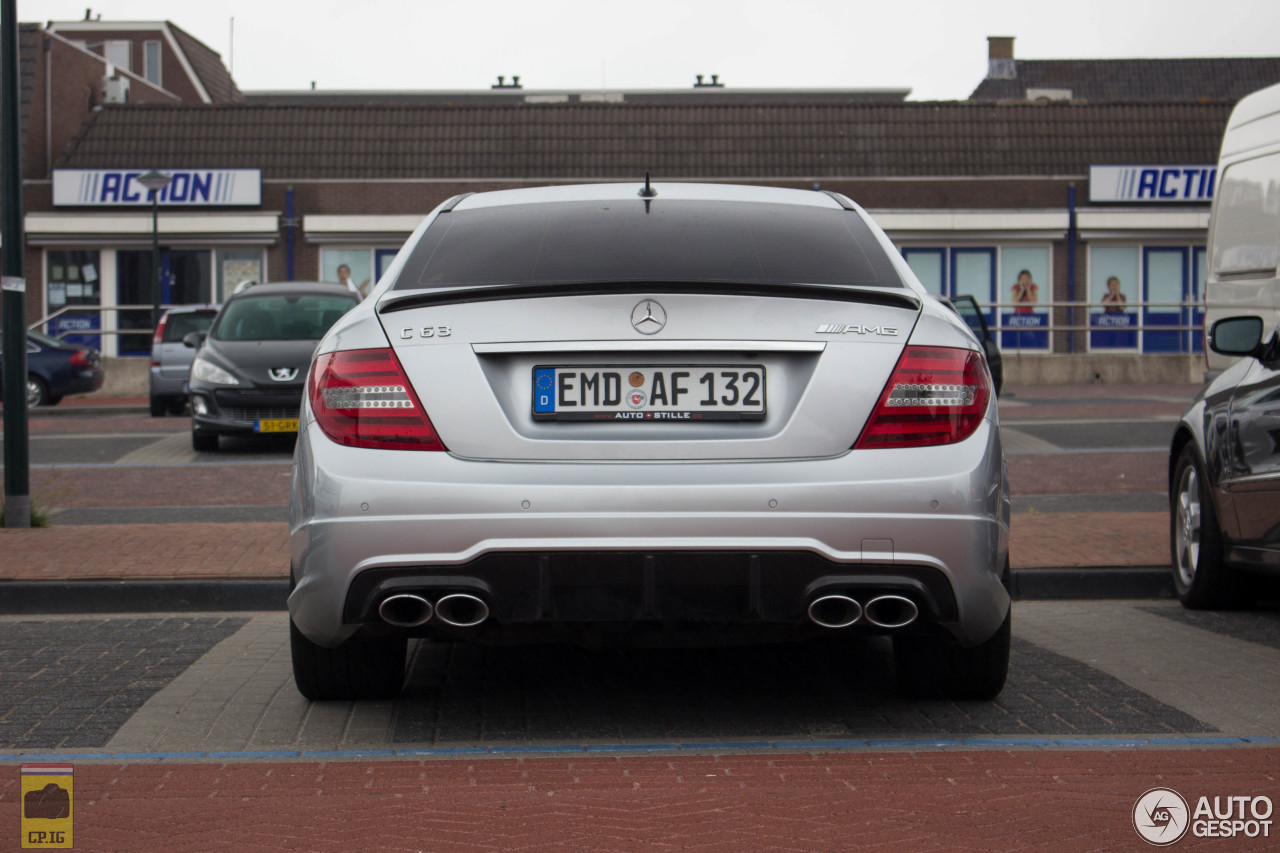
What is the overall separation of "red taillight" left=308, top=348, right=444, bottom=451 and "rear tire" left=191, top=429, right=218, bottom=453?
36.2 ft

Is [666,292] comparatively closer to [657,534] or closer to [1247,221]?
[657,534]

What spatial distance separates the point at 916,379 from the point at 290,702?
2.26m

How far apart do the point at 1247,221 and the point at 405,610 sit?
6710 mm

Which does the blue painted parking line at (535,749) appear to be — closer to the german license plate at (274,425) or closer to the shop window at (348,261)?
the german license plate at (274,425)

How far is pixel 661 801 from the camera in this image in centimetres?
359

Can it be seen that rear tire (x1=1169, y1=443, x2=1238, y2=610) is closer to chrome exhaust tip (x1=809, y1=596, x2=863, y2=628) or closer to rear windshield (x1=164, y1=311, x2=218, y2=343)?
chrome exhaust tip (x1=809, y1=596, x2=863, y2=628)

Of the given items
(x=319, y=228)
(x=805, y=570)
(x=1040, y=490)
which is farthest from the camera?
(x=319, y=228)

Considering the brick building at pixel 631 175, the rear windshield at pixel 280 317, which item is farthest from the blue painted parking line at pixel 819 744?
the brick building at pixel 631 175

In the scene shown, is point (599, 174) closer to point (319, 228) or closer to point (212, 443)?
point (319, 228)

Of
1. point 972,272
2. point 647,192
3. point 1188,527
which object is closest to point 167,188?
point 972,272

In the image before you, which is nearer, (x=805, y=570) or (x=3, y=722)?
(x=805, y=570)

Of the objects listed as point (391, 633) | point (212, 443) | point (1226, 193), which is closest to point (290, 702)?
point (391, 633)

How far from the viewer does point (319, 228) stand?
35.2 metres

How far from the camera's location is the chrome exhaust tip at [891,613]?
3.94m
